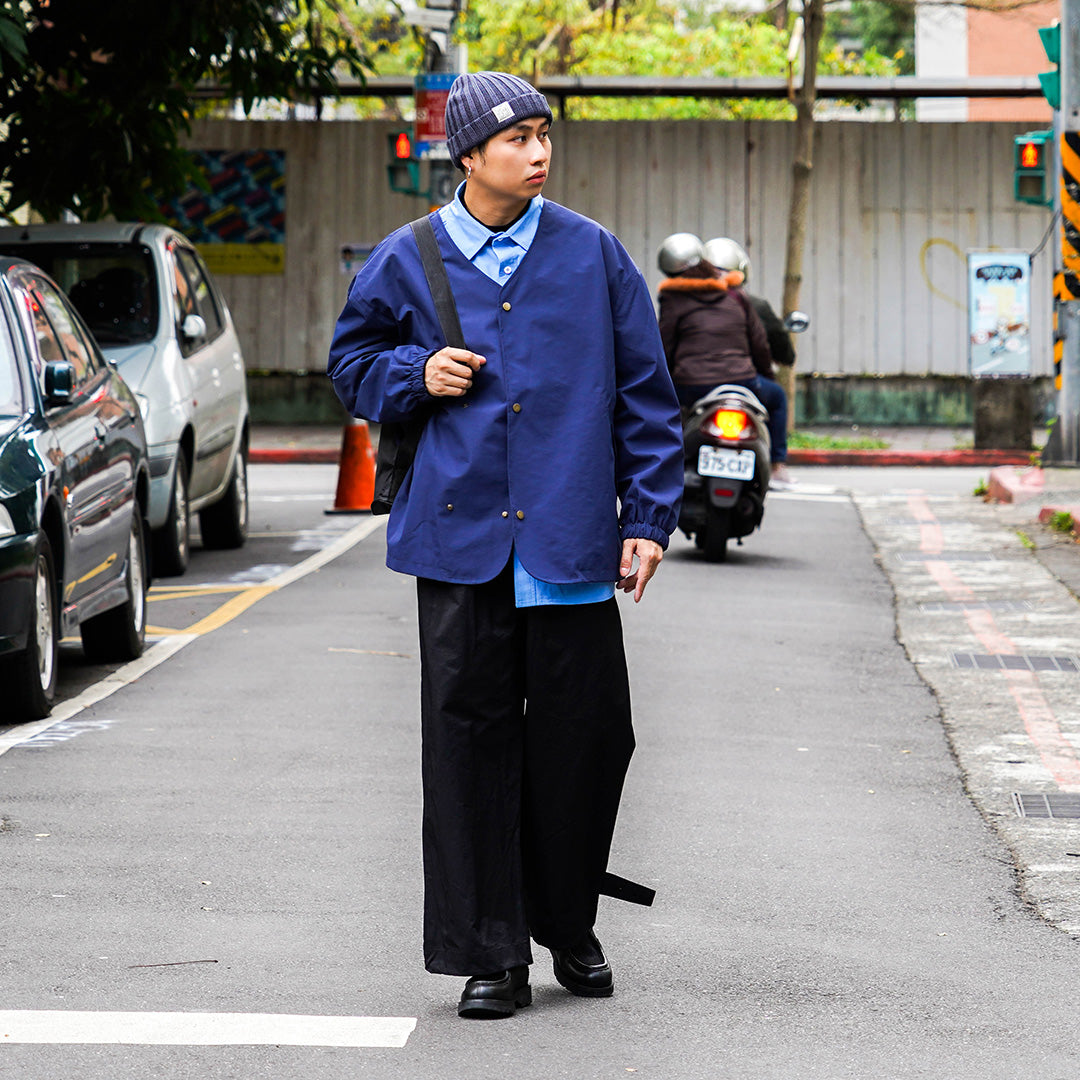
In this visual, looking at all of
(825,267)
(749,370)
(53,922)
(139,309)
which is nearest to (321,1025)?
(53,922)

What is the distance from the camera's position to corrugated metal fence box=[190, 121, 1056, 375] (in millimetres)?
23516

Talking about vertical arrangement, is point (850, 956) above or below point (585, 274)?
below

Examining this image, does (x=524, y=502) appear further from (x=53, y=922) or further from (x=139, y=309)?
(x=139, y=309)

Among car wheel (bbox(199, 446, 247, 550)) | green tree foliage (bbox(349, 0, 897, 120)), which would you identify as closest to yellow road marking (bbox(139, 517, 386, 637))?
car wheel (bbox(199, 446, 247, 550))

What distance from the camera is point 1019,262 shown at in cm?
2084

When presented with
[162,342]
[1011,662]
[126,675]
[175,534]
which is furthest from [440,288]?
[162,342]

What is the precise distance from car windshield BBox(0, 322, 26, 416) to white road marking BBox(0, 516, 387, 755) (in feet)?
3.61

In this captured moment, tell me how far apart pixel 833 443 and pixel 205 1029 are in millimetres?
17772

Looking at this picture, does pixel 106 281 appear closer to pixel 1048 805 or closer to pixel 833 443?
pixel 1048 805

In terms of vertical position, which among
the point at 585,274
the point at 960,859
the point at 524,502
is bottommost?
the point at 960,859

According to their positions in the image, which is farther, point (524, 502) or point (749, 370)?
point (749, 370)

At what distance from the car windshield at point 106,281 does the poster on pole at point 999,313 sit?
36.5ft

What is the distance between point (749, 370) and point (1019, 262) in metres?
8.95

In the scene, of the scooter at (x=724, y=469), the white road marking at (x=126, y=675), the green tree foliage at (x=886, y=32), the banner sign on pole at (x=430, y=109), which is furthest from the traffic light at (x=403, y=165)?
the green tree foliage at (x=886, y=32)
